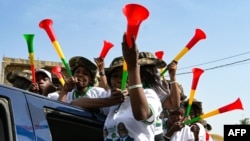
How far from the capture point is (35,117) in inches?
86.7

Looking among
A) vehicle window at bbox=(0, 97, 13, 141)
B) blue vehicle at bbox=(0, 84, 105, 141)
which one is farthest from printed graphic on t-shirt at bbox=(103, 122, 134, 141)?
vehicle window at bbox=(0, 97, 13, 141)

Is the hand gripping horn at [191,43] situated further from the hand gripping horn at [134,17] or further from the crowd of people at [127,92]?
the hand gripping horn at [134,17]

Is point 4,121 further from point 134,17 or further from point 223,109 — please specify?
point 223,109

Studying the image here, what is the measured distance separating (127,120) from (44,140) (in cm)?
54

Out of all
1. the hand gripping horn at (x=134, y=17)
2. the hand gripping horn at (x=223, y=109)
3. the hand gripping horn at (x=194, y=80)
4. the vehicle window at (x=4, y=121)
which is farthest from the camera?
the hand gripping horn at (x=194, y=80)

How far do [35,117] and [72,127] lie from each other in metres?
0.63

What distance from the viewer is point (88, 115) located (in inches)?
106

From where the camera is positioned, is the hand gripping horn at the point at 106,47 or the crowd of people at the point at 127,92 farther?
the hand gripping horn at the point at 106,47

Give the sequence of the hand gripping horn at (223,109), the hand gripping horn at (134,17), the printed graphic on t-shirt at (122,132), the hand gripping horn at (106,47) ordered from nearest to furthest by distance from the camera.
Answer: the hand gripping horn at (134,17) → the printed graphic on t-shirt at (122,132) → the hand gripping horn at (106,47) → the hand gripping horn at (223,109)

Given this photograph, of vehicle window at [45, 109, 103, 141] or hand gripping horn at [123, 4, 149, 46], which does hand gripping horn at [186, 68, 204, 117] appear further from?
hand gripping horn at [123, 4, 149, 46]

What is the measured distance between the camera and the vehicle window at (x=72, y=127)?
255cm

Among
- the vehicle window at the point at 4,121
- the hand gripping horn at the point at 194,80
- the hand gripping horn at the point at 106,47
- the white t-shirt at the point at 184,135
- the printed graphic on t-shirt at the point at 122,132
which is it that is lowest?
the white t-shirt at the point at 184,135

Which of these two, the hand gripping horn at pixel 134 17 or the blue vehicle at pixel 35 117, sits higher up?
the hand gripping horn at pixel 134 17

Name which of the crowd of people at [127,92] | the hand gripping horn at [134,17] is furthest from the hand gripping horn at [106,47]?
the hand gripping horn at [134,17]
